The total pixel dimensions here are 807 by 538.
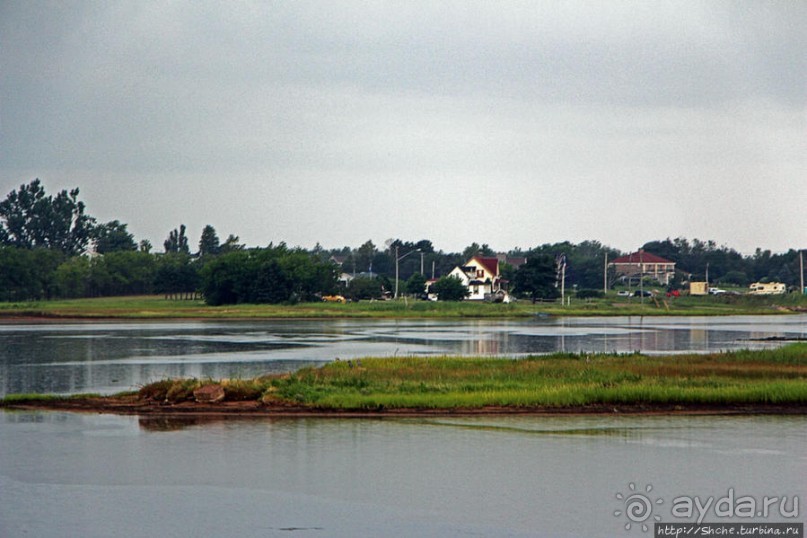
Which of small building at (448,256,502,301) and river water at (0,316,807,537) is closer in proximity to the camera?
river water at (0,316,807,537)

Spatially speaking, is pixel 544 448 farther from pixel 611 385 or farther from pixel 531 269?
pixel 531 269

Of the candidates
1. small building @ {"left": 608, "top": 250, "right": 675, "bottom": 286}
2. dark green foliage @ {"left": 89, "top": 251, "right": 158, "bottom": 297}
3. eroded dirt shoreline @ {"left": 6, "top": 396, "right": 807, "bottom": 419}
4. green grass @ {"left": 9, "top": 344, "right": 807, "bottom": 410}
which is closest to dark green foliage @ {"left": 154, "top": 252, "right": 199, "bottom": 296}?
dark green foliage @ {"left": 89, "top": 251, "right": 158, "bottom": 297}

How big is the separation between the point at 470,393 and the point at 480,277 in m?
124

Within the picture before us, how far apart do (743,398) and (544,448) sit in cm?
1022

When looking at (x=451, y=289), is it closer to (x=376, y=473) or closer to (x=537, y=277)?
(x=537, y=277)

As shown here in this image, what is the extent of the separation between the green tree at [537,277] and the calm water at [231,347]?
44.8 m

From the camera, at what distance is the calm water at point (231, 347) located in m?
42.0

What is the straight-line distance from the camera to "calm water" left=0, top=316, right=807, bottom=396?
138 ft

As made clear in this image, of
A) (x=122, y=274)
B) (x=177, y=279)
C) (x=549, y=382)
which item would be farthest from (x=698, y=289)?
(x=549, y=382)

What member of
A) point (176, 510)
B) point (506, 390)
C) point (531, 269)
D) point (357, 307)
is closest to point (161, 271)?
point (357, 307)

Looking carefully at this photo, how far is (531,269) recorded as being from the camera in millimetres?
133000

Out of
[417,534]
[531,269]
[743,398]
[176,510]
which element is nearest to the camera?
[417,534]

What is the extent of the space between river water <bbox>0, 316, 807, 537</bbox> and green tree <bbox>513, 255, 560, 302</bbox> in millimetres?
104183

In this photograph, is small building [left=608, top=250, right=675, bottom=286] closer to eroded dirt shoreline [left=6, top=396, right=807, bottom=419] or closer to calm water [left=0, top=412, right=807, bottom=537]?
eroded dirt shoreline [left=6, top=396, right=807, bottom=419]
